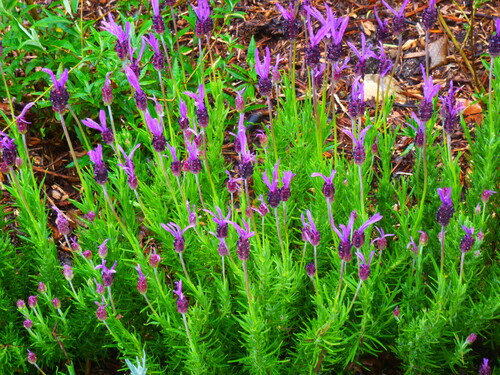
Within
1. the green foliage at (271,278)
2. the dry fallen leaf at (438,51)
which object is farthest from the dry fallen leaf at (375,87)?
the green foliage at (271,278)

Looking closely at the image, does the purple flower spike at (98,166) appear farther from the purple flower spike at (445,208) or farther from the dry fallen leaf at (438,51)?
the dry fallen leaf at (438,51)

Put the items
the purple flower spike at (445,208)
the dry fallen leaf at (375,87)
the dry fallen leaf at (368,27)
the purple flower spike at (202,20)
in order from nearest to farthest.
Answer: the purple flower spike at (445,208)
the purple flower spike at (202,20)
the dry fallen leaf at (375,87)
the dry fallen leaf at (368,27)

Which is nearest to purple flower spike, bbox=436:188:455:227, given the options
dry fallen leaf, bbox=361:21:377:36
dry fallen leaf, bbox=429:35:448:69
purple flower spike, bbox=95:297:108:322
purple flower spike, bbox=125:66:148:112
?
purple flower spike, bbox=125:66:148:112

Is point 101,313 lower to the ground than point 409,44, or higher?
higher

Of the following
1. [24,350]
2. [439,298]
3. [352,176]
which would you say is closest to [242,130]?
[352,176]

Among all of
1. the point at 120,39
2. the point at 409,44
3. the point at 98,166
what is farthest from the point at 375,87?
the point at 98,166

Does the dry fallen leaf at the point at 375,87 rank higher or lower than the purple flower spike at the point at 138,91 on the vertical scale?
lower

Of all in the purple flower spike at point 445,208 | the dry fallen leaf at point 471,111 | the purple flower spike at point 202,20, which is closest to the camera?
the purple flower spike at point 445,208

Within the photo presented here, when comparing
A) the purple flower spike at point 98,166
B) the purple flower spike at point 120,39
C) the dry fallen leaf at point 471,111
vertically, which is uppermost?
the purple flower spike at point 120,39

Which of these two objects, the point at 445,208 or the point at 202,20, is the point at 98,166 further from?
the point at 445,208

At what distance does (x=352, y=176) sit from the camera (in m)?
2.10

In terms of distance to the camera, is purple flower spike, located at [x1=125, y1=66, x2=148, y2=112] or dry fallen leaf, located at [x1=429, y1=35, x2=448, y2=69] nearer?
purple flower spike, located at [x1=125, y1=66, x2=148, y2=112]

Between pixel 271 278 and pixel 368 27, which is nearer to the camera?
pixel 271 278

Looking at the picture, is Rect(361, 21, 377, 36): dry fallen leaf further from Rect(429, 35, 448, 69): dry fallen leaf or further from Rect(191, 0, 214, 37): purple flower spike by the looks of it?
Rect(191, 0, 214, 37): purple flower spike
